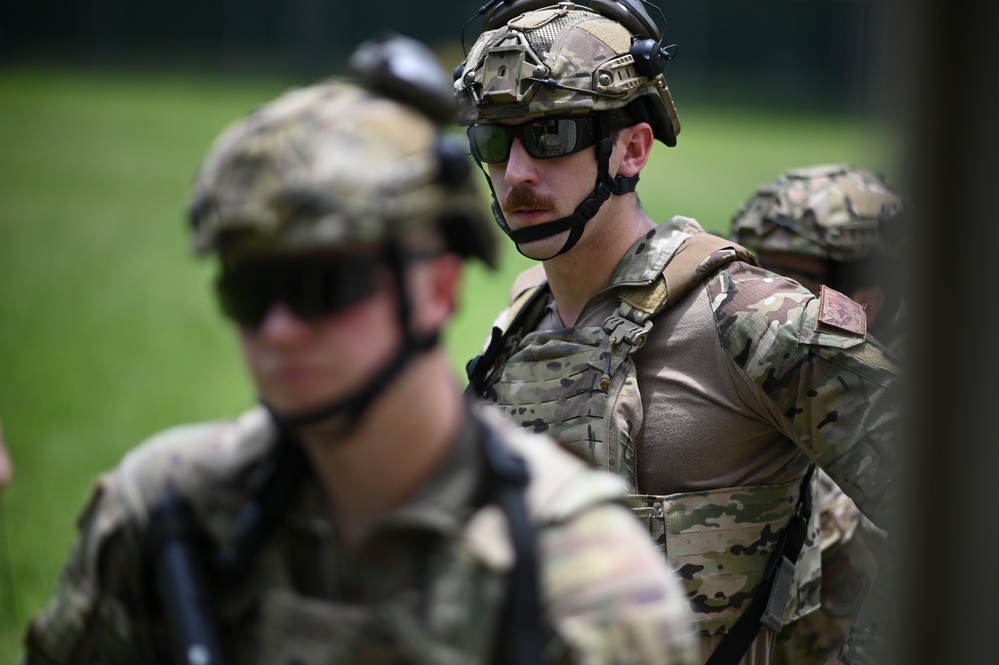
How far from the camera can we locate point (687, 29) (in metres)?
33.0

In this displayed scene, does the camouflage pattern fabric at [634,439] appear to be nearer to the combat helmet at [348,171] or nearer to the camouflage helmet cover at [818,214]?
the camouflage helmet cover at [818,214]

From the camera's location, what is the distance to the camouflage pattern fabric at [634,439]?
3865 millimetres

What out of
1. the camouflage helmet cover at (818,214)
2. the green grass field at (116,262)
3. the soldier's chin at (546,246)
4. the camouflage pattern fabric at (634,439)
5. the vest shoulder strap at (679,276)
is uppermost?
the soldier's chin at (546,246)

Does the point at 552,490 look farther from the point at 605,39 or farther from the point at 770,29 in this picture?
the point at 770,29

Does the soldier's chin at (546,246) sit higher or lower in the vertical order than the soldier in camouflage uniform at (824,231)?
higher

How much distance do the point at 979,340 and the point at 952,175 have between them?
0.78 feet

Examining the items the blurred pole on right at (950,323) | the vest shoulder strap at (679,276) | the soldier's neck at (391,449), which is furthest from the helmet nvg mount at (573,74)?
the blurred pole on right at (950,323)

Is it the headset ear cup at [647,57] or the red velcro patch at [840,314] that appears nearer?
the red velcro patch at [840,314]

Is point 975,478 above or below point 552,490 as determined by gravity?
above

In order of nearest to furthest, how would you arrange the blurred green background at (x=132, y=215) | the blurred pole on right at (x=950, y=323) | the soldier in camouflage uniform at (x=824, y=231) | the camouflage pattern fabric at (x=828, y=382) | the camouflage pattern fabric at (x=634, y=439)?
the blurred pole on right at (x=950, y=323) < the camouflage pattern fabric at (x=828, y=382) < the camouflage pattern fabric at (x=634, y=439) < the soldier in camouflage uniform at (x=824, y=231) < the blurred green background at (x=132, y=215)

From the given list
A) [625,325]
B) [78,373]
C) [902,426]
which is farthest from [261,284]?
[78,373]

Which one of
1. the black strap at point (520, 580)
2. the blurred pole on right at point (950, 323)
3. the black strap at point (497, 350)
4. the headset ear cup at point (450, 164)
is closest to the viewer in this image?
the blurred pole on right at point (950, 323)

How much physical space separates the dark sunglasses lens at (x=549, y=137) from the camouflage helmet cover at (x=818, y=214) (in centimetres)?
170

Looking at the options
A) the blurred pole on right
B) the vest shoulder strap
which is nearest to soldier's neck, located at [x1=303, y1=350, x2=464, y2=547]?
the blurred pole on right
